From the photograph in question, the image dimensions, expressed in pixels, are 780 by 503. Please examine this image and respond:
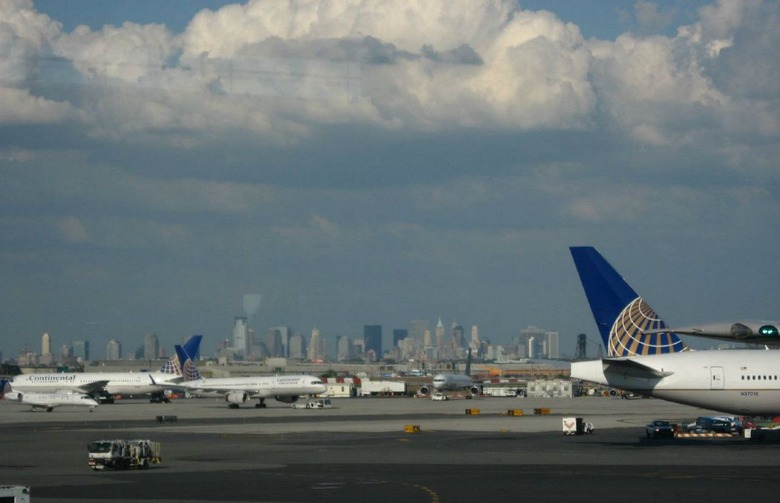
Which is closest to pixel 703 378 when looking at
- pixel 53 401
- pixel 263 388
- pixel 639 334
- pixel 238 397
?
pixel 639 334

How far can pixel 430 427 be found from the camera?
271 ft

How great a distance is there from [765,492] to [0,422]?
81.7 metres

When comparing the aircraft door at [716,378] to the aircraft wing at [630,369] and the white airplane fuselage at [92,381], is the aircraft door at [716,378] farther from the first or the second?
the white airplane fuselage at [92,381]

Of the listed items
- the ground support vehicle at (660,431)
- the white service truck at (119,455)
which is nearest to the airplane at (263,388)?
the ground support vehicle at (660,431)

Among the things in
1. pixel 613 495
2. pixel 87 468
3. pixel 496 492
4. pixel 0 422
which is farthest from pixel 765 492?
pixel 0 422

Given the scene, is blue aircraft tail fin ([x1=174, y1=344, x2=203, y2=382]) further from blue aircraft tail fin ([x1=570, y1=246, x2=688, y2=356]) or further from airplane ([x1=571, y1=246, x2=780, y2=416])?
airplane ([x1=571, y1=246, x2=780, y2=416])

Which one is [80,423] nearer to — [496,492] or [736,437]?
Result: [736,437]

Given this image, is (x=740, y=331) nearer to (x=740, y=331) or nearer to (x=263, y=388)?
(x=740, y=331)

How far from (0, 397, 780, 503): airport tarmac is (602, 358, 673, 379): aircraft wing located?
385 centimetres

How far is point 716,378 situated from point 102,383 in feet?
346

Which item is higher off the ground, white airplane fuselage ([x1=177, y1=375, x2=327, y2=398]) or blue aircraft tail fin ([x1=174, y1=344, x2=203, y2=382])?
blue aircraft tail fin ([x1=174, y1=344, x2=203, y2=382])

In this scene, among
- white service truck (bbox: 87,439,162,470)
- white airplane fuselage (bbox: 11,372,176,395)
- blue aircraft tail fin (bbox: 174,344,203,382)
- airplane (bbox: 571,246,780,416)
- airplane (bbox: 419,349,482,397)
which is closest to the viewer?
white service truck (bbox: 87,439,162,470)

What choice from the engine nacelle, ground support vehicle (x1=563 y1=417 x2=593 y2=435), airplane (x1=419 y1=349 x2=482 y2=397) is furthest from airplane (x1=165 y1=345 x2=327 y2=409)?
ground support vehicle (x1=563 y1=417 x2=593 y2=435)

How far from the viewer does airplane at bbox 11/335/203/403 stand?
148625 millimetres
